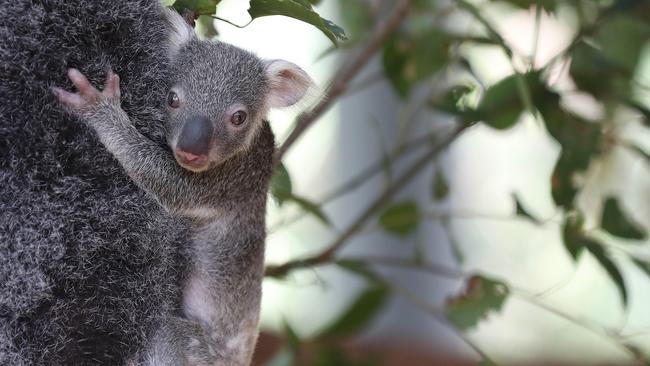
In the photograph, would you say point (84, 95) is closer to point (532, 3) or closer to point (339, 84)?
point (339, 84)

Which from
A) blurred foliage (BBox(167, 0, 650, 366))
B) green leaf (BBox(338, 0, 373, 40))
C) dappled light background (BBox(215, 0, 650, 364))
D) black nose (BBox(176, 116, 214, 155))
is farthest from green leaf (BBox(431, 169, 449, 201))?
dappled light background (BBox(215, 0, 650, 364))

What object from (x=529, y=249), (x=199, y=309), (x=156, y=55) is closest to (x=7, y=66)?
(x=156, y=55)

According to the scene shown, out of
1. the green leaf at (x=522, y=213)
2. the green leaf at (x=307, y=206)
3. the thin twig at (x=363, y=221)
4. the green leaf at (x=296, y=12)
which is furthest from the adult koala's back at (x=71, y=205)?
the green leaf at (x=522, y=213)

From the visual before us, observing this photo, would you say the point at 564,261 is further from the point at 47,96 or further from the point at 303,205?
the point at 47,96

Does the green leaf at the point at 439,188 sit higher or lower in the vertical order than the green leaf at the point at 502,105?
lower

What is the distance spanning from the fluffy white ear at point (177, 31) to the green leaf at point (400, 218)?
3.24ft

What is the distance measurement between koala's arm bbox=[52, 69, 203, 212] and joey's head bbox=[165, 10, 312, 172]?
0.11 ft

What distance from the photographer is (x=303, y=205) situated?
202 cm

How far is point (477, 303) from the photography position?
6.17 ft

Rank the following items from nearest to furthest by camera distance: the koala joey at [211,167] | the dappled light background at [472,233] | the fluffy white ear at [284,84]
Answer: the koala joey at [211,167] < the fluffy white ear at [284,84] < the dappled light background at [472,233]

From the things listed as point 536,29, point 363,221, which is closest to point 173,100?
point 536,29

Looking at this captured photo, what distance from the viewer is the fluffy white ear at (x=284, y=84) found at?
1665mm

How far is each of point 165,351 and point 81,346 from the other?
127mm

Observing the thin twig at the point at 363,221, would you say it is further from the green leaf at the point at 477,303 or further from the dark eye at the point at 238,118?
the dark eye at the point at 238,118
